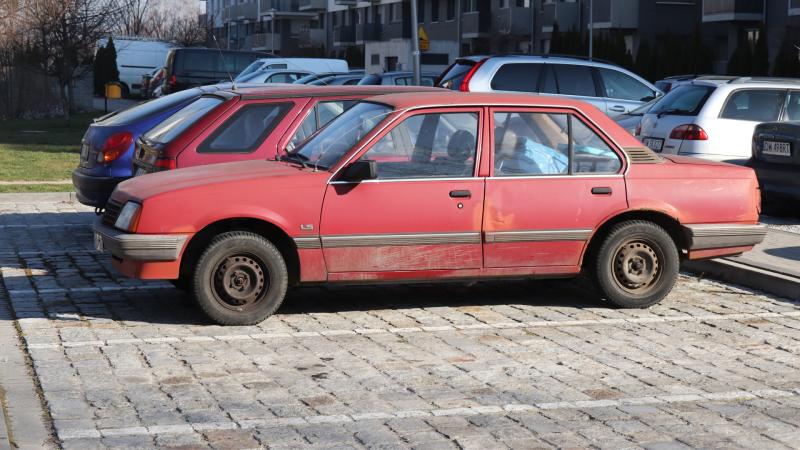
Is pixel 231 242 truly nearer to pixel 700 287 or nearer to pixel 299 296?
pixel 299 296

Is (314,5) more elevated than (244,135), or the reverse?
(314,5)

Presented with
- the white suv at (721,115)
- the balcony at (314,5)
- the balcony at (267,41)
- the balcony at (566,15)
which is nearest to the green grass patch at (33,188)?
the white suv at (721,115)

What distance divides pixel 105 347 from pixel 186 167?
2403mm

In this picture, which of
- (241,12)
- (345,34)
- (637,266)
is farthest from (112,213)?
(241,12)

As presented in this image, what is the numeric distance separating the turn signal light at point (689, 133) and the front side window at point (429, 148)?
7187mm

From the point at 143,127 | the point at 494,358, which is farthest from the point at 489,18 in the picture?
the point at 494,358

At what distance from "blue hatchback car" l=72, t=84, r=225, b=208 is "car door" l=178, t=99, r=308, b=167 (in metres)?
1.51

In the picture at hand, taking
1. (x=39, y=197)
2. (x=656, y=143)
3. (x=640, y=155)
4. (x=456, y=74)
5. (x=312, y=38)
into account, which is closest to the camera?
(x=640, y=155)

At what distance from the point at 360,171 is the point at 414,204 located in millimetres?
467

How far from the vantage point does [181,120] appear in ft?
37.5

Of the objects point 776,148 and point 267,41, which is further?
point 267,41

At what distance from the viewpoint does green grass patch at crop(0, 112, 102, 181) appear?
20.5 metres

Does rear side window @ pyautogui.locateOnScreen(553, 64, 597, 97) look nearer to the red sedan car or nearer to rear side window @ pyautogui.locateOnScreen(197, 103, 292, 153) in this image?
rear side window @ pyautogui.locateOnScreen(197, 103, 292, 153)

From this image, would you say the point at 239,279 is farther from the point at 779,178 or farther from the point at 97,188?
the point at 779,178
